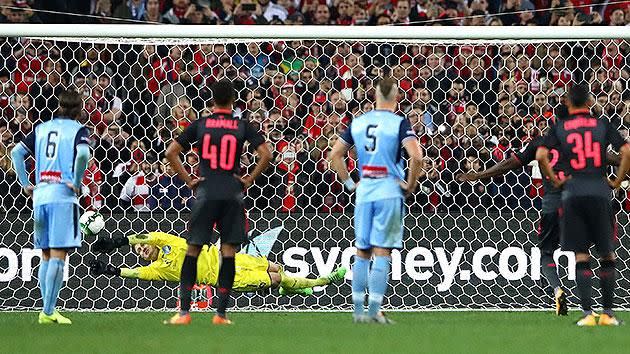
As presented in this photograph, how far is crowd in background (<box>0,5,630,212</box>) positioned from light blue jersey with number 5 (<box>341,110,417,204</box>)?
10.3 ft

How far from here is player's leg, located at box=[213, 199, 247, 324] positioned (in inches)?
374

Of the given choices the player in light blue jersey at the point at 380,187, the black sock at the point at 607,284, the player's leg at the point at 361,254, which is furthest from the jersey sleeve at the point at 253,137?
the black sock at the point at 607,284

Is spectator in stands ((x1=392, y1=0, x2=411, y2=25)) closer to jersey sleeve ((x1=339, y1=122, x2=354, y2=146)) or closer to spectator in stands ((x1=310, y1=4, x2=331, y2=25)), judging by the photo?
spectator in stands ((x1=310, y1=4, x2=331, y2=25))

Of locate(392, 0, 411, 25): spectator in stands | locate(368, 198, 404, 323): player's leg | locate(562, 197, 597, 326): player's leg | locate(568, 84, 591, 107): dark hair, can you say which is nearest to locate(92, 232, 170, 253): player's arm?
locate(368, 198, 404, 323): player's leg

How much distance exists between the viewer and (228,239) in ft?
31.2

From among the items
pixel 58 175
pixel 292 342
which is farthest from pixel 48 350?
pixel 58 175

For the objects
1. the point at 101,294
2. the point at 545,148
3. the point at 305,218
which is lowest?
the point at 101,294

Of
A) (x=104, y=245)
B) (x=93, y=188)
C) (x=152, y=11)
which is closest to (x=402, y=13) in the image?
(x=152, y=11)

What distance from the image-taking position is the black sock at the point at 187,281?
30.9 feet

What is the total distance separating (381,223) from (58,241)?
7.85 feet

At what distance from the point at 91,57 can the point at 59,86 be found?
0.46 meters

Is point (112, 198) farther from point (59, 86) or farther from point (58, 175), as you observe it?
point (58, 175)

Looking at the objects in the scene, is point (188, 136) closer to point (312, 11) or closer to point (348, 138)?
point (348, 138)

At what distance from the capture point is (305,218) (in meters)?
12.4
